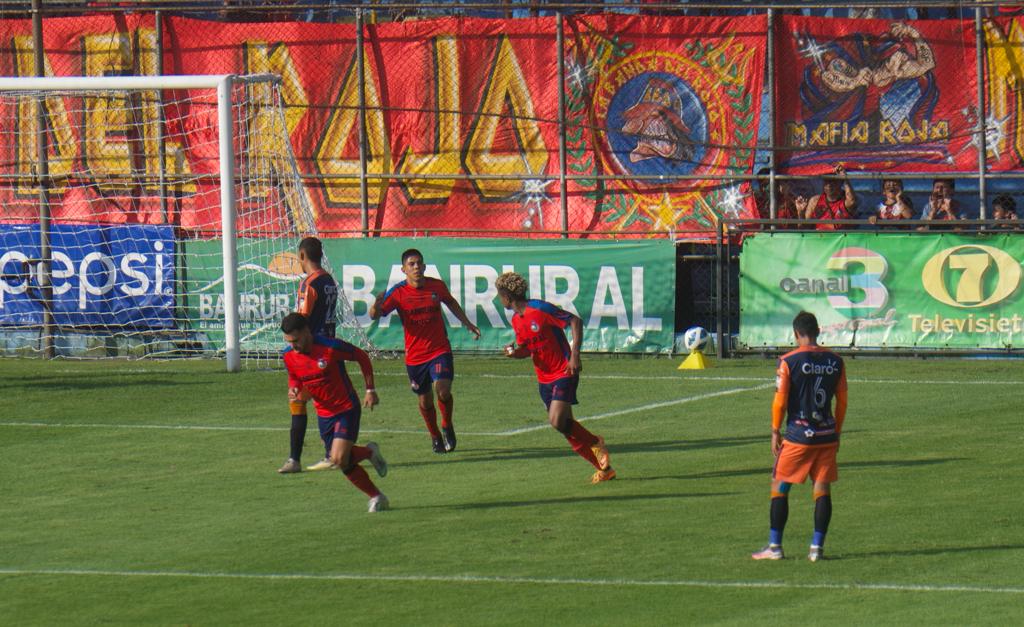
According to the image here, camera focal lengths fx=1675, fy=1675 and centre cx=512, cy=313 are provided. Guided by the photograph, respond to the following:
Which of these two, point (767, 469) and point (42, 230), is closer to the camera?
point (767, 469)

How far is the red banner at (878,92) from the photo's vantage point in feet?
80.8

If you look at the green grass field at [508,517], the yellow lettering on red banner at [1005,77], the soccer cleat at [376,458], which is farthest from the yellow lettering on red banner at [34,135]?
the soccer cleat at [376,458]

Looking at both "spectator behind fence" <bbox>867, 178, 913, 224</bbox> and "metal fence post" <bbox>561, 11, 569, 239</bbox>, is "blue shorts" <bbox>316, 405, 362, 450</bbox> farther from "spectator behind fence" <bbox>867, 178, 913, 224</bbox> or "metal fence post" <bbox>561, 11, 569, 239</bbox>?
"spectator behind fence" <bbox>867, 178, 913, 224</bbox>

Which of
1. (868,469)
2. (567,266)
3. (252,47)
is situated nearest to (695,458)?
(868,469)

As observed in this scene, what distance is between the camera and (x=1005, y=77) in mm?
24422

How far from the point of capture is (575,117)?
84.2 ft

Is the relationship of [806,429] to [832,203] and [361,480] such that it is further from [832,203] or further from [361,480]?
[832,203]

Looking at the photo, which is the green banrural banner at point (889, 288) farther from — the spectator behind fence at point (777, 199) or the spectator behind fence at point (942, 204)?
the spectator behind fence at point (777, 199)

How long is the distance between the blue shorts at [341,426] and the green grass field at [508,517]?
59 centimetres

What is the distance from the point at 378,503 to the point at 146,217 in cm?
1500

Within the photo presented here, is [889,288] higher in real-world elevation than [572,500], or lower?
higher

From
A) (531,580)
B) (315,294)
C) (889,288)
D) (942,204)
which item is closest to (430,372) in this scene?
(315,294)

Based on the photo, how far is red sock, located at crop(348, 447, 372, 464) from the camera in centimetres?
→ 1266

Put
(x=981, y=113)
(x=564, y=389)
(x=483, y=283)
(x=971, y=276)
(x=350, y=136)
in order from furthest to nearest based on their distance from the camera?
(x=350, y=136) < (x=483, y=283) < (x=981, y=113) < (x=971, y=276) < (x=564, y=389)
